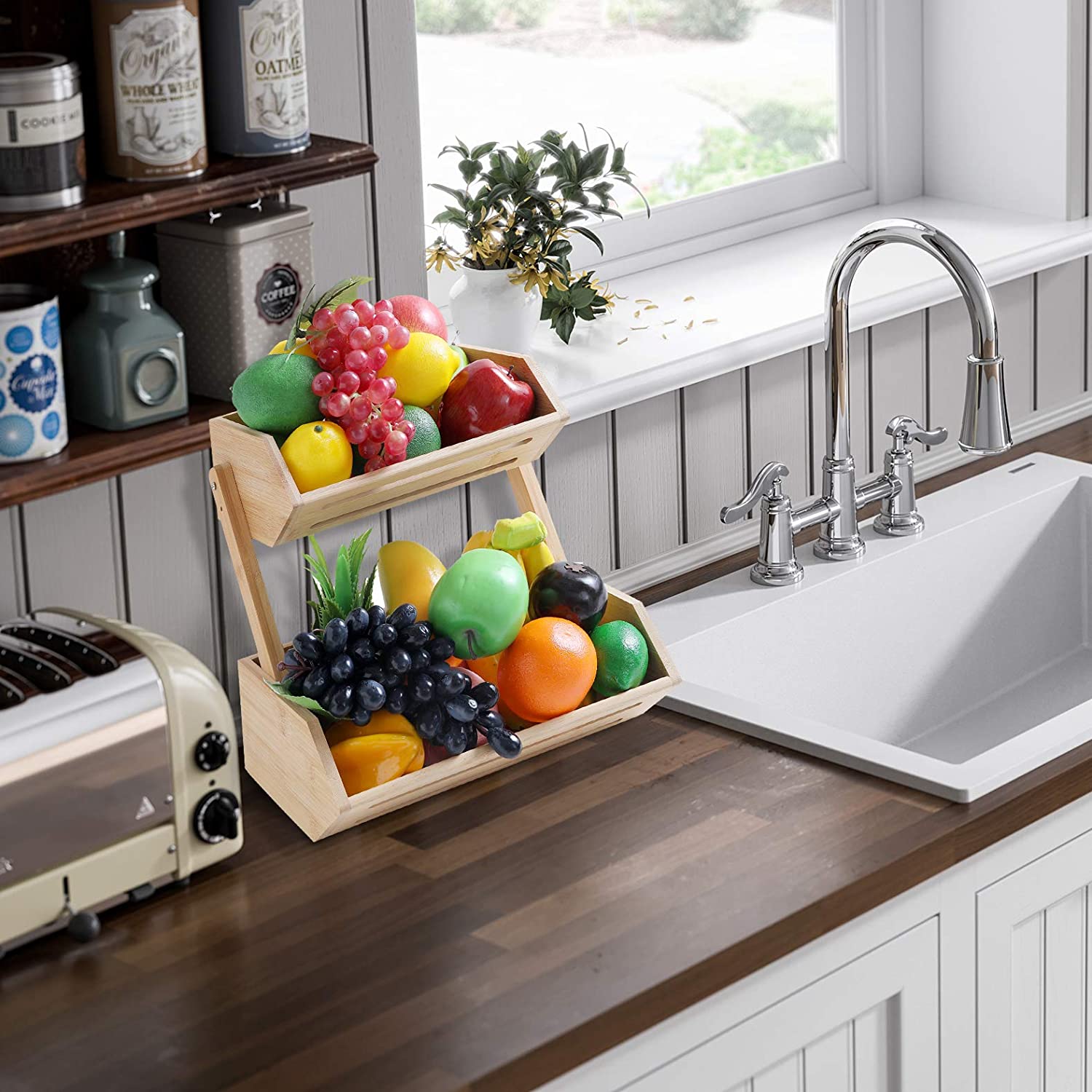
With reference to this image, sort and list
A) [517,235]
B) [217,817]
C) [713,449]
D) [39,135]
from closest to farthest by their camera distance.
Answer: [39,135] → [217,817] → [517,235] → [713,449]

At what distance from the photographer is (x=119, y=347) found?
1377mm

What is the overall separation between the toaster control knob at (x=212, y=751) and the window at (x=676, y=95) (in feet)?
2.80

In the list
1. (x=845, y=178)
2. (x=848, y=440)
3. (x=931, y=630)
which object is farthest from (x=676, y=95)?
(x=931, y=630)

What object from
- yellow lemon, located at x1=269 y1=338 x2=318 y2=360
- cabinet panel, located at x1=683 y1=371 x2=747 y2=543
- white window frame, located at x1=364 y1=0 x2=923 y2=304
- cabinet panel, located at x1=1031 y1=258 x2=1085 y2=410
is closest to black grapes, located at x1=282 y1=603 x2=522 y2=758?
yellow lemon, located at x1=269 y1=338 x2=318 y2=360

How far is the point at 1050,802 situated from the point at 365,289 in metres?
0.74

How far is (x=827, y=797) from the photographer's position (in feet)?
4.74

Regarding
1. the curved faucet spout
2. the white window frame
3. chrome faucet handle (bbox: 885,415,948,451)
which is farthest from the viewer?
the white window frame

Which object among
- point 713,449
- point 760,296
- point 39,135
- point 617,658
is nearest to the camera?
point 39,135

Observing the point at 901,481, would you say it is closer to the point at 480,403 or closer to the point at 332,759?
the point at 480,403

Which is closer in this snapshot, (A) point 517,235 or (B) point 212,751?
(B) point 212,751

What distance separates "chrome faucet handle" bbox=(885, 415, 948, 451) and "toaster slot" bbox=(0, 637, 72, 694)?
3.31 ft

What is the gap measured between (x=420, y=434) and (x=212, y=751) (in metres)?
0.31

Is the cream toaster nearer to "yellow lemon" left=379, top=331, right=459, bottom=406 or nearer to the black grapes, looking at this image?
the black grapes

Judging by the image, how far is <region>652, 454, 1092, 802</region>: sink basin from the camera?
1.83 metres
